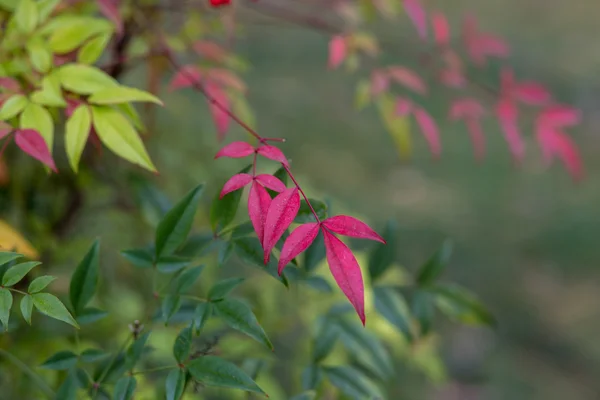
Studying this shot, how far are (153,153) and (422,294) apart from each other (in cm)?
68

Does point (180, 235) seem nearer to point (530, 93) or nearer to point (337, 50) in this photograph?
point (337, 50)

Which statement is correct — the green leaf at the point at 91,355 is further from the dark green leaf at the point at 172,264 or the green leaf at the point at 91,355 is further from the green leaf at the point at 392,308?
the green leaf at the point at 392,308

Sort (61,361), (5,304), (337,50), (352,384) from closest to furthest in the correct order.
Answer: (5,304)
(61,361)
(352,384)
(337,50)

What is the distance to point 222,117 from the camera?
0.93 meters

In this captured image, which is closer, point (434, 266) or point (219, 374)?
point (219, 374)

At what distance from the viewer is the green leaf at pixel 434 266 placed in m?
0.82

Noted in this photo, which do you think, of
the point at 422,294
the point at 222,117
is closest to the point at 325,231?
the point at 422,294

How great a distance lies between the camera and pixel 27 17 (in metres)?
0.72

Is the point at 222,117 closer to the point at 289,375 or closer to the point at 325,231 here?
the point at 325,231

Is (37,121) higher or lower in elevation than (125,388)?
higher

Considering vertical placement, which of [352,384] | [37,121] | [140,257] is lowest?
[352,384]

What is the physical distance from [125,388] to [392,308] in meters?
0.35

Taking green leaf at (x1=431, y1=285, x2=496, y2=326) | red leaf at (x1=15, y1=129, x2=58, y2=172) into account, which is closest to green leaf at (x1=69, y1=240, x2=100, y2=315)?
red leaf at (x1=15, y1=129, x2=58, y2=172)

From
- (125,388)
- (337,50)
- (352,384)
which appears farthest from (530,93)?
(125,388)
